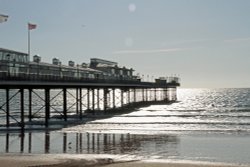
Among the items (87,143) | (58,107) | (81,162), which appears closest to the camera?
(81,162)

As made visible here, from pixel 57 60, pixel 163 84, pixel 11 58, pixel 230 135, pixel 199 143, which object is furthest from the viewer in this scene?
pixel 163 84

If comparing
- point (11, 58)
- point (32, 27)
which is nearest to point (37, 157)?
point (11, 58)

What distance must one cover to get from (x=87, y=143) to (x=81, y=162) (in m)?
8.29

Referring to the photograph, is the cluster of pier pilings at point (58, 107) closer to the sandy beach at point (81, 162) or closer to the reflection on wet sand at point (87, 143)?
the reflection on wet sand at point (87, 143)

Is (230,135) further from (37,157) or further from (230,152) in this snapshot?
(37,157)

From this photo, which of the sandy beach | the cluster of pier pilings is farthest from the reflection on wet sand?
the cluster of pier pilings

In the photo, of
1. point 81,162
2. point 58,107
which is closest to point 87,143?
point 81,162

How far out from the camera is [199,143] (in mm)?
28203

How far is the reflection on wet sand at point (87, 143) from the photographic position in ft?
82.6

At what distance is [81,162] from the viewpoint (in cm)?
2033

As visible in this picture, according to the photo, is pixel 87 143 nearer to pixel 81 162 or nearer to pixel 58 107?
pixel 81 162

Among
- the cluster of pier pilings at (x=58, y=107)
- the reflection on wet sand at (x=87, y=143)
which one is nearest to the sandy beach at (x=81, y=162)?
the reflection on wet sand at (x=87, y=143)

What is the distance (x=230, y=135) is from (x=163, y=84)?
69.5 m

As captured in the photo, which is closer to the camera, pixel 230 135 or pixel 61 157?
pixel 61 157
